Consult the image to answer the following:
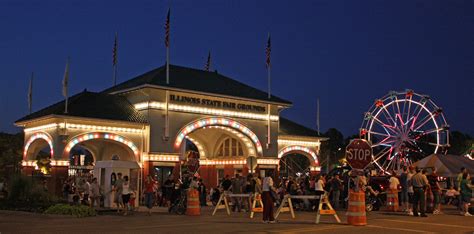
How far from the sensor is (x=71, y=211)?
21.8 meters

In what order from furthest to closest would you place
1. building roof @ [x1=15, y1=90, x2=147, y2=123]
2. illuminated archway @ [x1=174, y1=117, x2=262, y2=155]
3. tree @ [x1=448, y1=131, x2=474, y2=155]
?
1. tree @ [x1=448, y1=131, x2=474, y2=155]
2. illuminated archway @ [x1=174, y1=117, x2=262, y2=155]
3. building roof @ [x1=15, y1=90, x2=147, y2=123]

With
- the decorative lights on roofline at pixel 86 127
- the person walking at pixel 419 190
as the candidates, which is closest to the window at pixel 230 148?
the decorative lights on roofline at pixel 86 127

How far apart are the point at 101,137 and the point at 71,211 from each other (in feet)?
36.0

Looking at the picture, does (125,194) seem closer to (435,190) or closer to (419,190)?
(419,190)

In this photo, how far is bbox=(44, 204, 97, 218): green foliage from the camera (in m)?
21.7

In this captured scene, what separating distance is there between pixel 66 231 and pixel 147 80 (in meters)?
19.6

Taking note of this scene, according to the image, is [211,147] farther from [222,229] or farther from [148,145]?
[222,229]

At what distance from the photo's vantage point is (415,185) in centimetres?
2184

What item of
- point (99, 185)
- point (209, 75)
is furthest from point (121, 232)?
point (209, 75)

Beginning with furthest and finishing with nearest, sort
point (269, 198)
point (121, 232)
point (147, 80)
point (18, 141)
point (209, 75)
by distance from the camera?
point (18, 141), point (209, 75), point (147, 80), point (269, 198), point (121, 232)

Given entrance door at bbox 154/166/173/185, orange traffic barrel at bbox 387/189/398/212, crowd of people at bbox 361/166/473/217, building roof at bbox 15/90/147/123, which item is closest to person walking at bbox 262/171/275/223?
crowd of people at bbox 361/166/473/217

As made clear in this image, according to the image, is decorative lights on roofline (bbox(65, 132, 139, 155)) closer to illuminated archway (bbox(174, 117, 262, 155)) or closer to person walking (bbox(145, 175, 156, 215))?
illuminated archway (bbox(174, 117, 262, 155))

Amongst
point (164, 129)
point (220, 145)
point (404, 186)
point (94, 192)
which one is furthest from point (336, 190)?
point (220, 145)

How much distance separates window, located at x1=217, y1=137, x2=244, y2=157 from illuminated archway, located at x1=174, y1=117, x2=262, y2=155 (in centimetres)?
186
